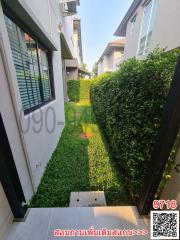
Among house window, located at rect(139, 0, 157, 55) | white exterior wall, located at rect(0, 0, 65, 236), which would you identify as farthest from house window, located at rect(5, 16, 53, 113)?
house window, located at rect(139, 0, 157, 55)

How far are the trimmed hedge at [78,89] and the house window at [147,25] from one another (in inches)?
243

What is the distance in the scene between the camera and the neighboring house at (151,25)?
15.2 feet

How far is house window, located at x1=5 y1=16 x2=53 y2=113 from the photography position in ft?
6.34

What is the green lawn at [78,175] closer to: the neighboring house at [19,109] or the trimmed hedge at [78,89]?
the neighboring house at [19,109]

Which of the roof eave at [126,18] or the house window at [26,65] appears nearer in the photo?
the house window at [26,65]

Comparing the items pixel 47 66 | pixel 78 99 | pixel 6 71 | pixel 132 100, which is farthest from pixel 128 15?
pixel 6 71

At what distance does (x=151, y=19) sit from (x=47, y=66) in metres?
6.35

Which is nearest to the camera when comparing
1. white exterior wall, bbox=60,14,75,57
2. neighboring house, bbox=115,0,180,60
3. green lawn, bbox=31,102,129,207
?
green lawn, bbox=31,102,129,207

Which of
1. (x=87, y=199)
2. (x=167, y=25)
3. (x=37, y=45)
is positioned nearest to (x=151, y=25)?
(x=167, y=25)

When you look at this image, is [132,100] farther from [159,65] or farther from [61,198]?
[61,198]

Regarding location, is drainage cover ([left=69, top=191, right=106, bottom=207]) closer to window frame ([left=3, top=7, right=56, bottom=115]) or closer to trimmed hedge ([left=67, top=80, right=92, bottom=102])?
window frame ([left=3, top=7, right=56, bottom=115])

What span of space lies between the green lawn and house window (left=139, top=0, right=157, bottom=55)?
21.5 ft
